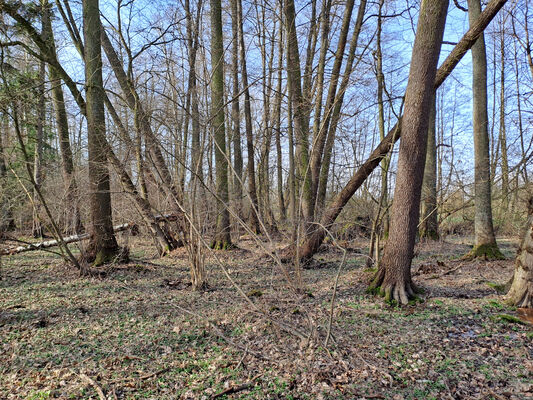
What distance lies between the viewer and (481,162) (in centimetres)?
709

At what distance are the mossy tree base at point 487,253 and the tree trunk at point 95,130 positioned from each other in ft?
24.7

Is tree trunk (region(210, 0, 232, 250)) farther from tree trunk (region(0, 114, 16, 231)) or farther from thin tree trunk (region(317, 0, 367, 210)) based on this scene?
tree trunk (region(0, 114, 16, 231))

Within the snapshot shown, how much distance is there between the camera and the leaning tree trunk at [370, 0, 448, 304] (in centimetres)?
441

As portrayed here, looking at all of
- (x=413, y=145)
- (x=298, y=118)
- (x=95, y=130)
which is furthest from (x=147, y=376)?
(x=298, y=118)

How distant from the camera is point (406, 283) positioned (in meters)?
4.66

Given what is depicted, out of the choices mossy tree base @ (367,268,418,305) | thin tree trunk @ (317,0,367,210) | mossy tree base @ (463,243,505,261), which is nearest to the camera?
mossy tree base @ (367,268,418,305)

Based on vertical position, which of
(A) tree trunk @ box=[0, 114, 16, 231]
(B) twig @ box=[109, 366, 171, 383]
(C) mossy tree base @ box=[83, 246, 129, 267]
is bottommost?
(B) twig @ box=[109, 366, 171, 383]

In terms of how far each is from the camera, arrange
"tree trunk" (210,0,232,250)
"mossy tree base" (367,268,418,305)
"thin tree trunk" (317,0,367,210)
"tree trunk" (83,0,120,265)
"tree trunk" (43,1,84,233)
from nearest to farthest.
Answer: "mossy tree base" (367,268,418,305) < "tree trunk" (83,0,120,265) < "tree trunk" (43,1,84,233) < "thin tree trunk" (317,0,367,210) < "tree trunk" (210,0,232,250)

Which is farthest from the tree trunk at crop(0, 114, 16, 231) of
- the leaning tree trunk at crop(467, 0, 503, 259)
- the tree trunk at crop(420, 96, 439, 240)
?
the tree trunk at crop(420, 96, 439, 240)

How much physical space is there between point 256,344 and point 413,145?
10.5 feet

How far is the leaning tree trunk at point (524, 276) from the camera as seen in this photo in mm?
4145

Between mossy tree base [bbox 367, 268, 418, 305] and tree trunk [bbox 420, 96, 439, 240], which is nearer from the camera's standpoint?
mossy tree base [bbox 367, 268, 418, 305]

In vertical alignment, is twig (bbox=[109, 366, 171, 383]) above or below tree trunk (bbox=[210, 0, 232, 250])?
below

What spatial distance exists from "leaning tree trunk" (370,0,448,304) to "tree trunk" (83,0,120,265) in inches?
208
